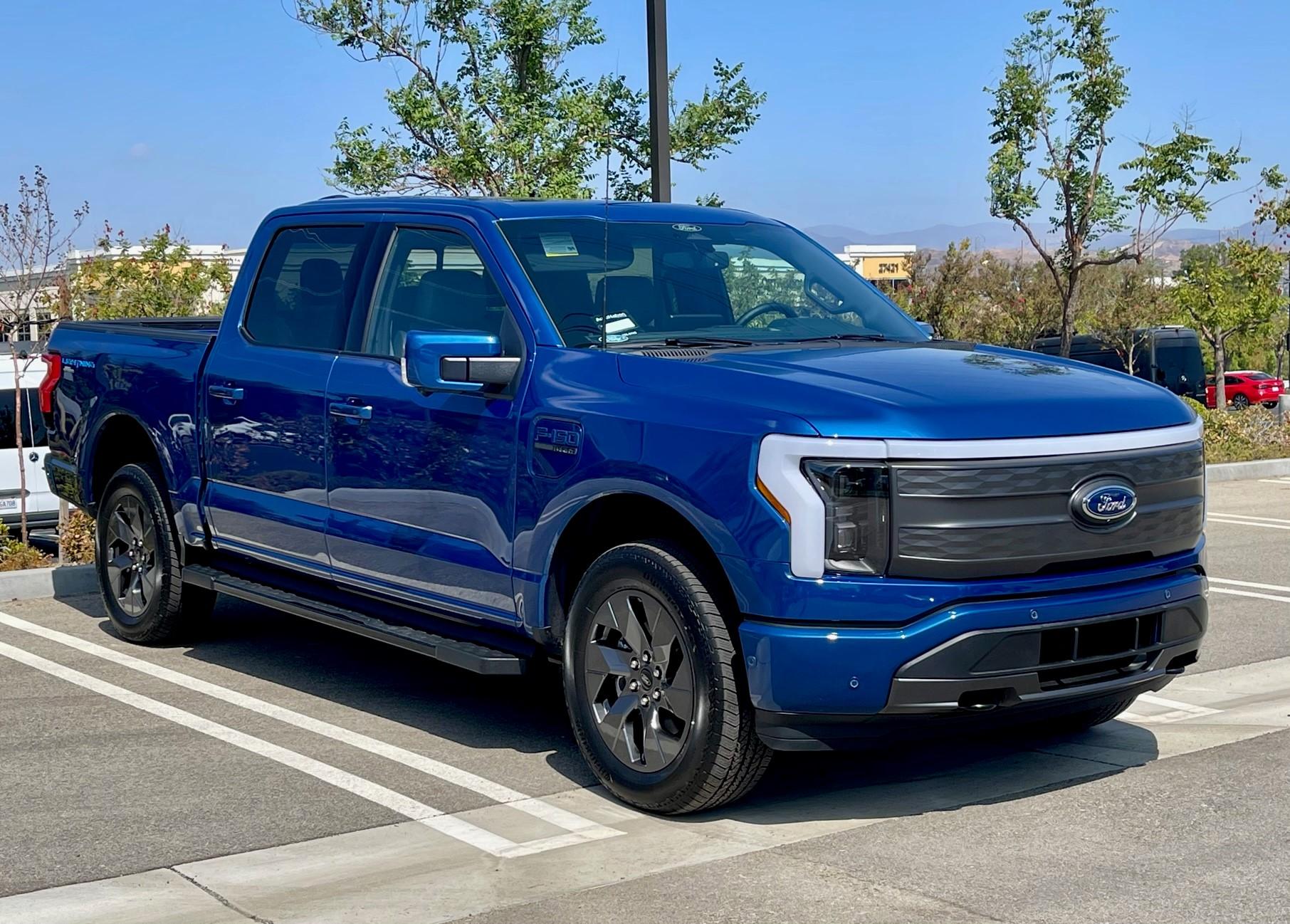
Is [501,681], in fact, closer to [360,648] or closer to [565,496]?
[360,648]

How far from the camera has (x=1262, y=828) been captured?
497cm

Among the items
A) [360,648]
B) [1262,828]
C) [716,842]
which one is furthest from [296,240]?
[1262,828]

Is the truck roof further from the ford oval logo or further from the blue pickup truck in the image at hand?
the ford oval logo

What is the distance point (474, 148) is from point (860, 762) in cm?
1284

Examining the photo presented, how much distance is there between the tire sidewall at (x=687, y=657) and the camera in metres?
4.95

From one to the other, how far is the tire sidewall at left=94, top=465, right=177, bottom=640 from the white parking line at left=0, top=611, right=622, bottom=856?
0.16m

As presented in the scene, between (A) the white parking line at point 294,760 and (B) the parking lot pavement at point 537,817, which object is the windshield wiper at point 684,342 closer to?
(B) the parking lot pavement at point 537,817

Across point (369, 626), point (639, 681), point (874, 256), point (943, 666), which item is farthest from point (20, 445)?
point (874, 256)

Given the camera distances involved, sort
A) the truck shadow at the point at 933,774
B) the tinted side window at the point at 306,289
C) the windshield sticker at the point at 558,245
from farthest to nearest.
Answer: the tinted side window at the point at 306,289, the windshield sticker at the point at 558,245, the truck shadow at the point at 933,774

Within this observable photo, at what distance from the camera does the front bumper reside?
15.3 feet

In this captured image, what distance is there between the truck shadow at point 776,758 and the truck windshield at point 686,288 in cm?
140

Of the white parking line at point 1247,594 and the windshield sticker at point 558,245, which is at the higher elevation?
the windshield sticker at point 558,245

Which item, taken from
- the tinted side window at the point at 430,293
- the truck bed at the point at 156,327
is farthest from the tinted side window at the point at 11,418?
the tinted side window at the point at 430,293

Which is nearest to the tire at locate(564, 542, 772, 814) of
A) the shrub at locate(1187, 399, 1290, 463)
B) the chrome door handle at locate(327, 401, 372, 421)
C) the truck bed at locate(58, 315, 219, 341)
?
the chrome door handle at locate(327, 401, 372, 421)
